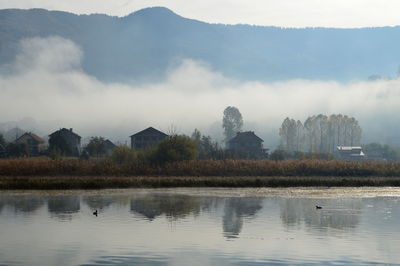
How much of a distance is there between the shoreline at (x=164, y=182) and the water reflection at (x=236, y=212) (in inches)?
550

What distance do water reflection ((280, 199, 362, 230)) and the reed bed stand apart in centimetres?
2714

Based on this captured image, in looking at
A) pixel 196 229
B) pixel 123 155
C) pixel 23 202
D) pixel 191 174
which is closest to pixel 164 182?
pixel 191 174

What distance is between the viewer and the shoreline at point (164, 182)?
204 feet

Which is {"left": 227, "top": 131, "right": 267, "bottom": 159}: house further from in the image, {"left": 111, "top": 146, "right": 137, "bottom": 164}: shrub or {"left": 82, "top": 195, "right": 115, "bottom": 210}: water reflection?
{"left": 82, "top": 195, "right": 115, "bottom": 210}: water reflection

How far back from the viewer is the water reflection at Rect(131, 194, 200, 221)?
145ft

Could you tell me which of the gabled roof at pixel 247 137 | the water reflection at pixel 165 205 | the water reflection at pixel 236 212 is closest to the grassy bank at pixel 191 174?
the water reflection at pixel 165 205

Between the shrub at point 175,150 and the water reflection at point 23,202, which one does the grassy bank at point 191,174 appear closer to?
the shrub at point 175,150

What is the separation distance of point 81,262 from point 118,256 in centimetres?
182

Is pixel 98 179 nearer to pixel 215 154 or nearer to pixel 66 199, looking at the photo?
pixel 66 199

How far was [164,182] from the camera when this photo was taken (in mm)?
67562

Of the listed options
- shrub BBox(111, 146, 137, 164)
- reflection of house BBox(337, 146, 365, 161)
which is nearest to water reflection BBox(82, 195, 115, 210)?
shrub BBox(111, 146, 137, 164)

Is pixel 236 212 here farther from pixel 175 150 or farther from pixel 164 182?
pixel 175 150

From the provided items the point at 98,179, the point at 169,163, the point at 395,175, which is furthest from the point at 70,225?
the point at 395,175

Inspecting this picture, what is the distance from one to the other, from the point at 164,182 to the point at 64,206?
2030cm
